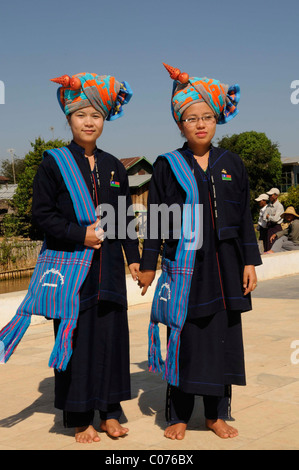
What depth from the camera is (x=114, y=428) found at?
3.83 meters

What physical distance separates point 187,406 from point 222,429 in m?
0.25

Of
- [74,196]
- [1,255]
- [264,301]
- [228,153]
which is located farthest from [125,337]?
[1,255]

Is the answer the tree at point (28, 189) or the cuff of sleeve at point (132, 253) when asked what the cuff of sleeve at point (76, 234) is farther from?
the tree at point (28, 189)

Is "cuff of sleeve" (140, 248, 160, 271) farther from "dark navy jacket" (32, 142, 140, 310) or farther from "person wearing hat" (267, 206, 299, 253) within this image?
"person wearing hat" (267, 206, 299, 253)

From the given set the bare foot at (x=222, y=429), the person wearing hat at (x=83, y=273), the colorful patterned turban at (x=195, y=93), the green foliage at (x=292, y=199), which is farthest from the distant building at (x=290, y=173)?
the bare foot at (x=222, y=429)

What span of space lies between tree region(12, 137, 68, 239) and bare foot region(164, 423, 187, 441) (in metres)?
33.5

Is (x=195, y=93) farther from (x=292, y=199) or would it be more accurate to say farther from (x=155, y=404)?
(x=292, y=199)

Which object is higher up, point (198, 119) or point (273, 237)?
point (198, 119)

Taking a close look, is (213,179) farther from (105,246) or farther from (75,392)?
(75,392)

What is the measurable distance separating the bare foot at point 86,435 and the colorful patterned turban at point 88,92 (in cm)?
189

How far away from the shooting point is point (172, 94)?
163 inches

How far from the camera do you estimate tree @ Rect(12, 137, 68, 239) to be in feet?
124

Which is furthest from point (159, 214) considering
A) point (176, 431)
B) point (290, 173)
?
point (290, 173)

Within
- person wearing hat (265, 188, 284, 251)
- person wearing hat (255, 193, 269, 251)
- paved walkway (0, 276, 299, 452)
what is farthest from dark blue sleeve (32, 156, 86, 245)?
person wearing hat (255, 193, 269, 251)
